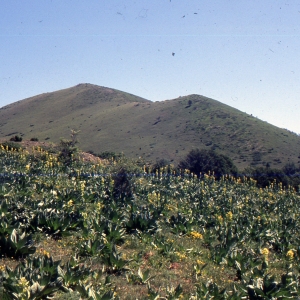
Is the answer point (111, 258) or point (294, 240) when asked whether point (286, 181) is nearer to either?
point (294, 240)

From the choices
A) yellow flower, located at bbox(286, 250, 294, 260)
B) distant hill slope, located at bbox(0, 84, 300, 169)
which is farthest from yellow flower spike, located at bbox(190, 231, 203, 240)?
distant hill slope, located at bbox(0, 84, 300, 169)

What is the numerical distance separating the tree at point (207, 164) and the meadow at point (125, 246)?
14836 millimetres

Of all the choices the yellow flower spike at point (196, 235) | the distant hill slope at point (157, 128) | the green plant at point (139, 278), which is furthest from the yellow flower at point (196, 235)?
the distant hill slope at point (157, 128)

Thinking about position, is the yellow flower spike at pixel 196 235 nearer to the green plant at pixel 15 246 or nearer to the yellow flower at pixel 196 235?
the yellow flower at pixel 196 235

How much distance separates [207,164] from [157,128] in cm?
3568

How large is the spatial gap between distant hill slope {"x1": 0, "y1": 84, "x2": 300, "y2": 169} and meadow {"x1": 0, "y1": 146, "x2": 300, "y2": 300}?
35.6m

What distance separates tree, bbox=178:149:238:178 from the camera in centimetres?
3034

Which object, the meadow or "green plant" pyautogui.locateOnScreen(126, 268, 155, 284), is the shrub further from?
"green plant" pyautogui.locateOnScreen(126, 268, 155, 284)

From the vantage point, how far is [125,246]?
323 inches

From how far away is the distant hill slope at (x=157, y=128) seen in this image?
178 ft

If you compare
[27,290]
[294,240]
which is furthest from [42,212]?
[294,240]

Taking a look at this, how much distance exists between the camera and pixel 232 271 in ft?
25.5

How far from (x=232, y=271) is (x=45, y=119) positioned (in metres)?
79.5

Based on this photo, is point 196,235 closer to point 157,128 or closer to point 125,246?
point 125,246
